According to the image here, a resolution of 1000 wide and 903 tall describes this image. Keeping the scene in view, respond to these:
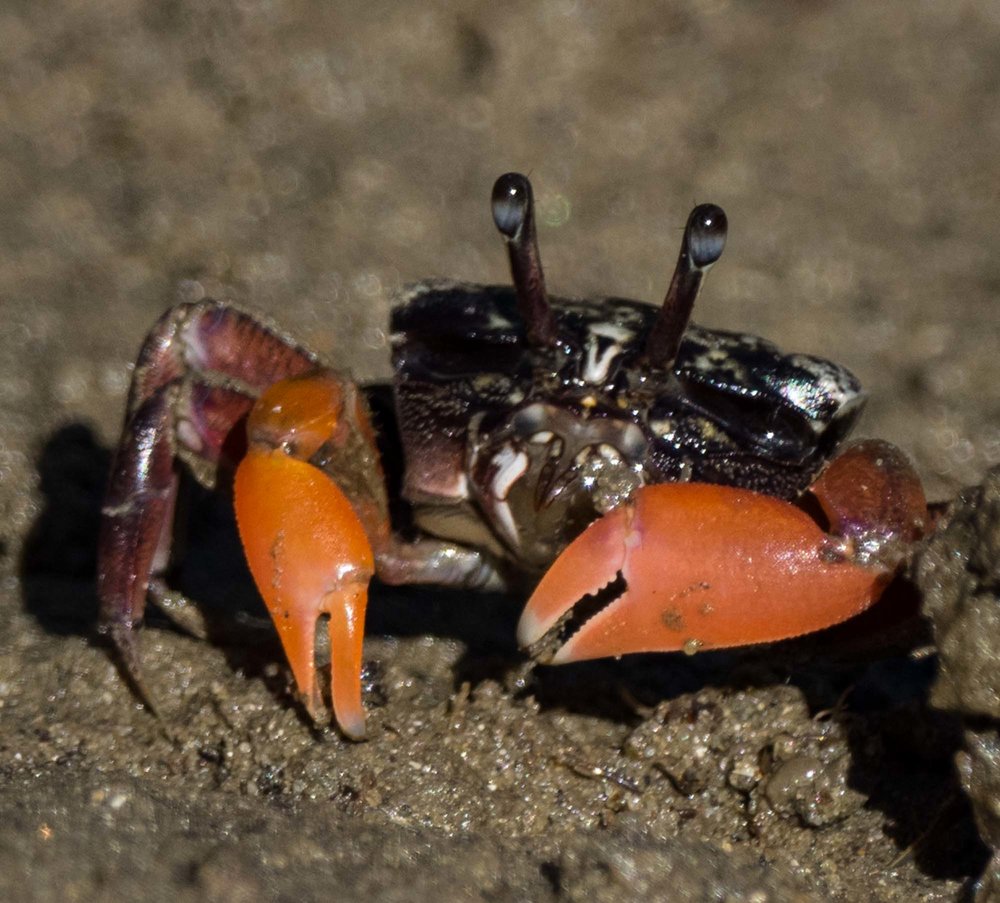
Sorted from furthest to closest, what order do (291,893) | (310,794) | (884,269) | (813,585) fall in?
(884,269) → (310,794) → (813,585) → (291,893)

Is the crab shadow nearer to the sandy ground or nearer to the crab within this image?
the sandy ground

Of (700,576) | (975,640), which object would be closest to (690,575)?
(700,576)

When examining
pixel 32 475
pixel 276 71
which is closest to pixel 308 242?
pixel 276 71

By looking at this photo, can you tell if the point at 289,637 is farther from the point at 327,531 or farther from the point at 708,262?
the point at 708,262

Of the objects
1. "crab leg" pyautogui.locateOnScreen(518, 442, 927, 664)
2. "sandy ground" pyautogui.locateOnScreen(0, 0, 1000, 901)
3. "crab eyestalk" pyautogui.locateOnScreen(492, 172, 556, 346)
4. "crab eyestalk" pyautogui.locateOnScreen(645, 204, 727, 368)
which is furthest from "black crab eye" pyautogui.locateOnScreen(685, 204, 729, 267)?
"sandy ground" pyautogui.locateOnScreen(0, 0, 1000, 901)

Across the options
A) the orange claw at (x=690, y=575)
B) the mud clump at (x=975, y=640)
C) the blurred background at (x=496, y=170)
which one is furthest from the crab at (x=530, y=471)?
the blurred background at (x=496, y=170)

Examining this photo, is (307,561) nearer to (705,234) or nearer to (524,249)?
(524,249)

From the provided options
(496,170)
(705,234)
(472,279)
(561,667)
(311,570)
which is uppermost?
(705,234)
